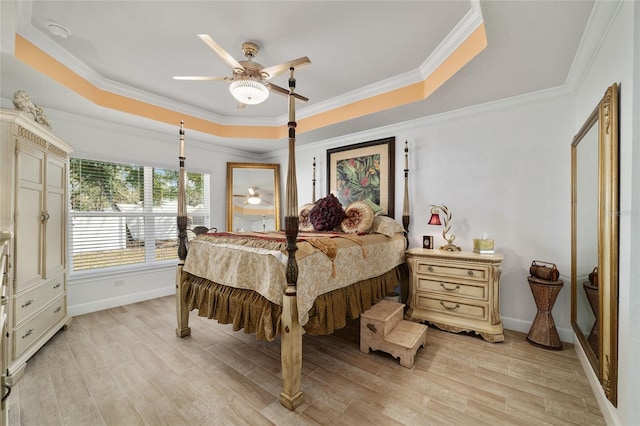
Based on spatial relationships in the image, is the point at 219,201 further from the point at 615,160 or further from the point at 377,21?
the point at 615,160

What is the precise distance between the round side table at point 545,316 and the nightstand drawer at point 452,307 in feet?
1.45

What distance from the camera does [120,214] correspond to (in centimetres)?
380

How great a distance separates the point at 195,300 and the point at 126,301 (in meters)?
1.94

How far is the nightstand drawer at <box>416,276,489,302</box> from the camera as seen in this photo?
2.69 metres

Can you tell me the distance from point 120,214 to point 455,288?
4540mm

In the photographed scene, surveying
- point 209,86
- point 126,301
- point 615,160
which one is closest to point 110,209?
point 126,301

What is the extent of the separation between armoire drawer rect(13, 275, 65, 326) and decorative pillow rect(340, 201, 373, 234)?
121 inches

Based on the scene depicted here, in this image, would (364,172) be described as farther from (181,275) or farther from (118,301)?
(118,301)

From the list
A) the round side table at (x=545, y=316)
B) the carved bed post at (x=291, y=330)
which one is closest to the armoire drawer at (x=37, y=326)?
the carved bed post at (x=291, y=330)

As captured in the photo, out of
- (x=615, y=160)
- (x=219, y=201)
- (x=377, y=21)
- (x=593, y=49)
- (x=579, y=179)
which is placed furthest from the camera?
(x=219, y=201)

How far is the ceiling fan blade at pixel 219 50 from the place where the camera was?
1.85 metres

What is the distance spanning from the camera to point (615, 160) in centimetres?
146

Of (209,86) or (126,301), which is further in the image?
(126,301)

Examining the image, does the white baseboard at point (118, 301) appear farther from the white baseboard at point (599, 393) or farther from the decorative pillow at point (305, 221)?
the white baseboard at point (599, 393)
